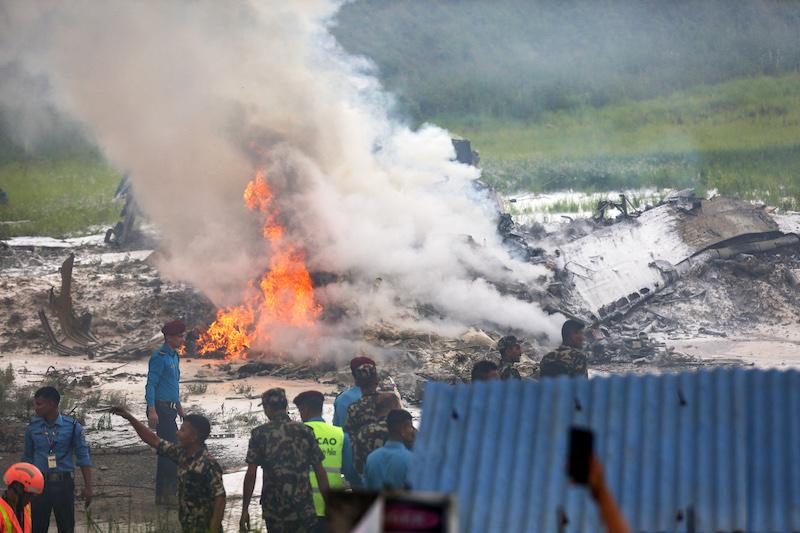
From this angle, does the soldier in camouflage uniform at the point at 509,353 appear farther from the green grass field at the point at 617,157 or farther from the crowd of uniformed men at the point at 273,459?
the green grass field at the point at 617,157

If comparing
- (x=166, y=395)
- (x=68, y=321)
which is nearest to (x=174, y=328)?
(x=166, y=395)

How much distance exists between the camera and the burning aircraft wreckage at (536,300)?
14.3 m

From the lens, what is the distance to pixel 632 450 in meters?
4.50

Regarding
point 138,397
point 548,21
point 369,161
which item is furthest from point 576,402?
point 548,21

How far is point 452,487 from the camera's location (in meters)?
4.57

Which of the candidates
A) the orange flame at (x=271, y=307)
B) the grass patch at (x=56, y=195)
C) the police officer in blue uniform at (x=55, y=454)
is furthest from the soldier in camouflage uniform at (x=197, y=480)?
the grass patch at (x=56, y=195)

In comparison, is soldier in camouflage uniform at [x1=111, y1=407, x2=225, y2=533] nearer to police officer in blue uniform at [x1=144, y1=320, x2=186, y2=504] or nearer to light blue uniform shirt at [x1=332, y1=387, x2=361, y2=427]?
light blue uniform shirt at [x1=332, y1=387, x2=361, y2=427]

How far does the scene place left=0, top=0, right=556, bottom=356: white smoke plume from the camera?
53.0 ft

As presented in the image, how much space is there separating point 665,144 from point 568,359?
3277cm

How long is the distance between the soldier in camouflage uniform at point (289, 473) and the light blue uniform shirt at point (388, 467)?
0.64 meters

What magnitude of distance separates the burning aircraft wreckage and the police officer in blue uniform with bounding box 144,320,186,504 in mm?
4041

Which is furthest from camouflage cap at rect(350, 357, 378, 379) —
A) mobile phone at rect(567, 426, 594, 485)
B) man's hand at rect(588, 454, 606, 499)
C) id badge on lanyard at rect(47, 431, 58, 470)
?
mobile phone at rect(567, 426, 594, 485)

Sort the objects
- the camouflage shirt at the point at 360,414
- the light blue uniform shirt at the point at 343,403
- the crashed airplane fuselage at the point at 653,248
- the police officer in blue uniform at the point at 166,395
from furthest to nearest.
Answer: the crashed airplane fuselage at the point at 653,248 < the police officer in blue uniform at the point at 166,395 < the light blue uniform shirt at the point at 343,403 < the camouflage shirt at the point at 360,414

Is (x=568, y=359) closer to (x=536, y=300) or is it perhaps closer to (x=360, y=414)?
(x=360, y=414)
